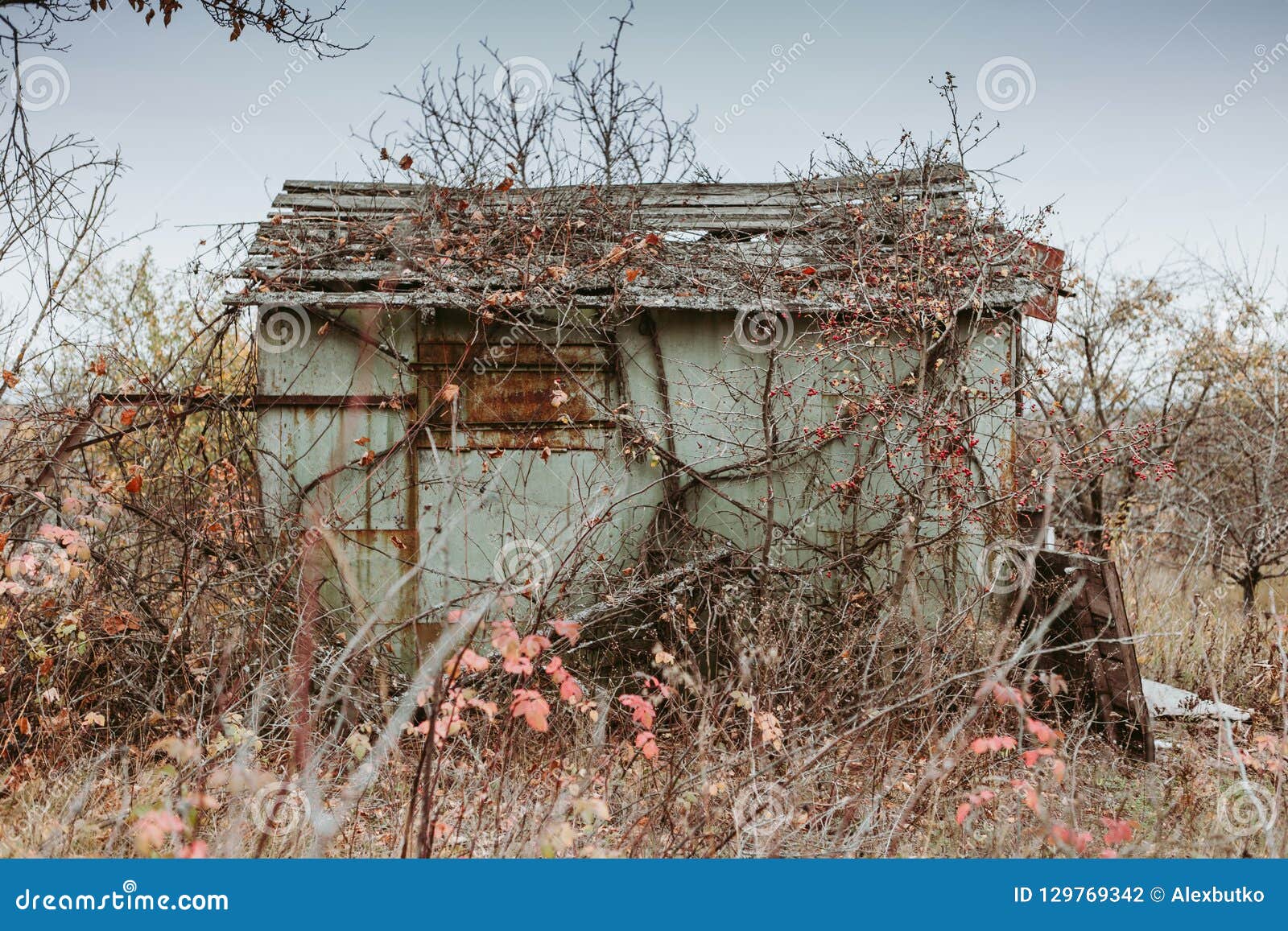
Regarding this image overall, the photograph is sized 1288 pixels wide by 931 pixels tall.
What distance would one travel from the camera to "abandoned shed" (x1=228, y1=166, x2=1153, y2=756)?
223 inches

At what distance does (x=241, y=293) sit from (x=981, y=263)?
194 inches

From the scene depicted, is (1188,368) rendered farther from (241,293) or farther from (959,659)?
(241,293)

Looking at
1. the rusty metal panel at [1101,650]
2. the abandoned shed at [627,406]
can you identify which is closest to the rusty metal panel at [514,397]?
the abandoned shed at [627,406]

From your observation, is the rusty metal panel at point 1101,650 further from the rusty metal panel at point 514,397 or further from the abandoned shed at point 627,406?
the rusty metal panel at point 514,397

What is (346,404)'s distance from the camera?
19.1ft

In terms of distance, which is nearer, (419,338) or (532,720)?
(532,720)

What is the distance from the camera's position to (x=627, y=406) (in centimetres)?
582

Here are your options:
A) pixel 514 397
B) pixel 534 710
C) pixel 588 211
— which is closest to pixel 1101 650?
pixel 534 710

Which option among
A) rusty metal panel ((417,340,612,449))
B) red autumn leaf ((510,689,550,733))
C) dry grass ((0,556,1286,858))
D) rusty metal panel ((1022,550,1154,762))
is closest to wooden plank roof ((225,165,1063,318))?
rusty metal panel ((417,340,612,449))

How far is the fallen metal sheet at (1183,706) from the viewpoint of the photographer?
5.57m

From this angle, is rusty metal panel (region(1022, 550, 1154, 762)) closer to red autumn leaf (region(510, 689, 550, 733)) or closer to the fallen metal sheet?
the fallen metal sheet

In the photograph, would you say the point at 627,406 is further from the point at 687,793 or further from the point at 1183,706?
the point at 1183,706

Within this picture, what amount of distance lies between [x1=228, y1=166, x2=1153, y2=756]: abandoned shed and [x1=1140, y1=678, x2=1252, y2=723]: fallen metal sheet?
2.92 ft

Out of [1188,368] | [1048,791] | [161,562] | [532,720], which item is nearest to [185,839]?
[532,720]
